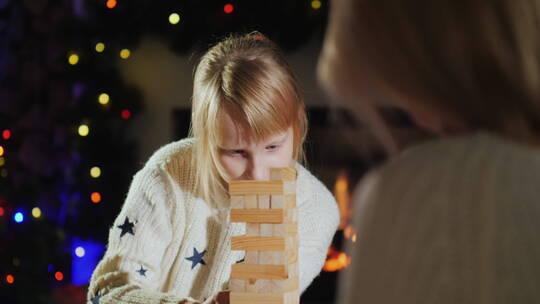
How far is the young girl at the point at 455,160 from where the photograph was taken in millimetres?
635

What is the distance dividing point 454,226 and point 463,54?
151mm

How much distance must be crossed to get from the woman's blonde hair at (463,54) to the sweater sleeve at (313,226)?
1.06m

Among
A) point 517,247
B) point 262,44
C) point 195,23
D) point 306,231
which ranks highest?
point 195,23

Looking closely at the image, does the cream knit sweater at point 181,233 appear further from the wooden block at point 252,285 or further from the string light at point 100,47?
the string light at point 100,47

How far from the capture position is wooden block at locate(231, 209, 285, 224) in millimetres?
1264

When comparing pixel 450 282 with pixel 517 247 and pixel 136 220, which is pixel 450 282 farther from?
pixel 136 220

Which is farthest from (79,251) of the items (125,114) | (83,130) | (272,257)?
(272,257)

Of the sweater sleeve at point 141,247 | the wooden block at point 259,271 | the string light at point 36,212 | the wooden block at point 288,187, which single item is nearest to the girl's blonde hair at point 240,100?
→ the sweater sleeve at point 141,247

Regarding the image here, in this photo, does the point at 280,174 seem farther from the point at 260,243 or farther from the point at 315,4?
the point at 315,4

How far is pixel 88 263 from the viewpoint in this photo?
10.3 feet

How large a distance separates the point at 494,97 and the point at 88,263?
272 centimetres

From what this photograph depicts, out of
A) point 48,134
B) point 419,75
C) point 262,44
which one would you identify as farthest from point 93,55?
point 419,75

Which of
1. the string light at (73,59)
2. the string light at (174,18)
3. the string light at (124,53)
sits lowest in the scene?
the string light at (73,59)

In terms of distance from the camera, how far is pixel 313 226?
1776mm
